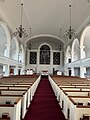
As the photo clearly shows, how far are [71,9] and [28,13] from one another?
12.0 ft

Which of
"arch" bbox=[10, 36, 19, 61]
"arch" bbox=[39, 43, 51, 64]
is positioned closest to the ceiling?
"arch" bbox=[10, 36, 19, 61]

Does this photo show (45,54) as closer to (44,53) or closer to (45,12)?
(44,53)

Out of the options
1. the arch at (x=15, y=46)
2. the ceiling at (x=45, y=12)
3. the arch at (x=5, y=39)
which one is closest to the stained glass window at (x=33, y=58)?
the arch at (x=15, y=46)

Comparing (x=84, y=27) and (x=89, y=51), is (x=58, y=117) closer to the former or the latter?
(x=84, y=27)

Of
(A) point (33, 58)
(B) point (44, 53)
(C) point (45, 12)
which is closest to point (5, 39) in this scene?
(C) point (45, 12)

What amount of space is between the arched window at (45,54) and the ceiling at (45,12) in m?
9.38

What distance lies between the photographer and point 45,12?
13.5 metres

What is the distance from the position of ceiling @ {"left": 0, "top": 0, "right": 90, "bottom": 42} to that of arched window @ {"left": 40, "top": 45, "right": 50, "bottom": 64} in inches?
369

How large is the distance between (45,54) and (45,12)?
12.3 metres

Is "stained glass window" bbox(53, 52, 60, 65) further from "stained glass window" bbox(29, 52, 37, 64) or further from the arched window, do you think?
"stained glass window" bbox(29, 52, 37, 64)

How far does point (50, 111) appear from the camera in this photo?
14.2ft

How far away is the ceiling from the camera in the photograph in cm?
1088

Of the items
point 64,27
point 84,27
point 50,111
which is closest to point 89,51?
point 64,27

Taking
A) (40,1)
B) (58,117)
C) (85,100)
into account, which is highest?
(40,1)
